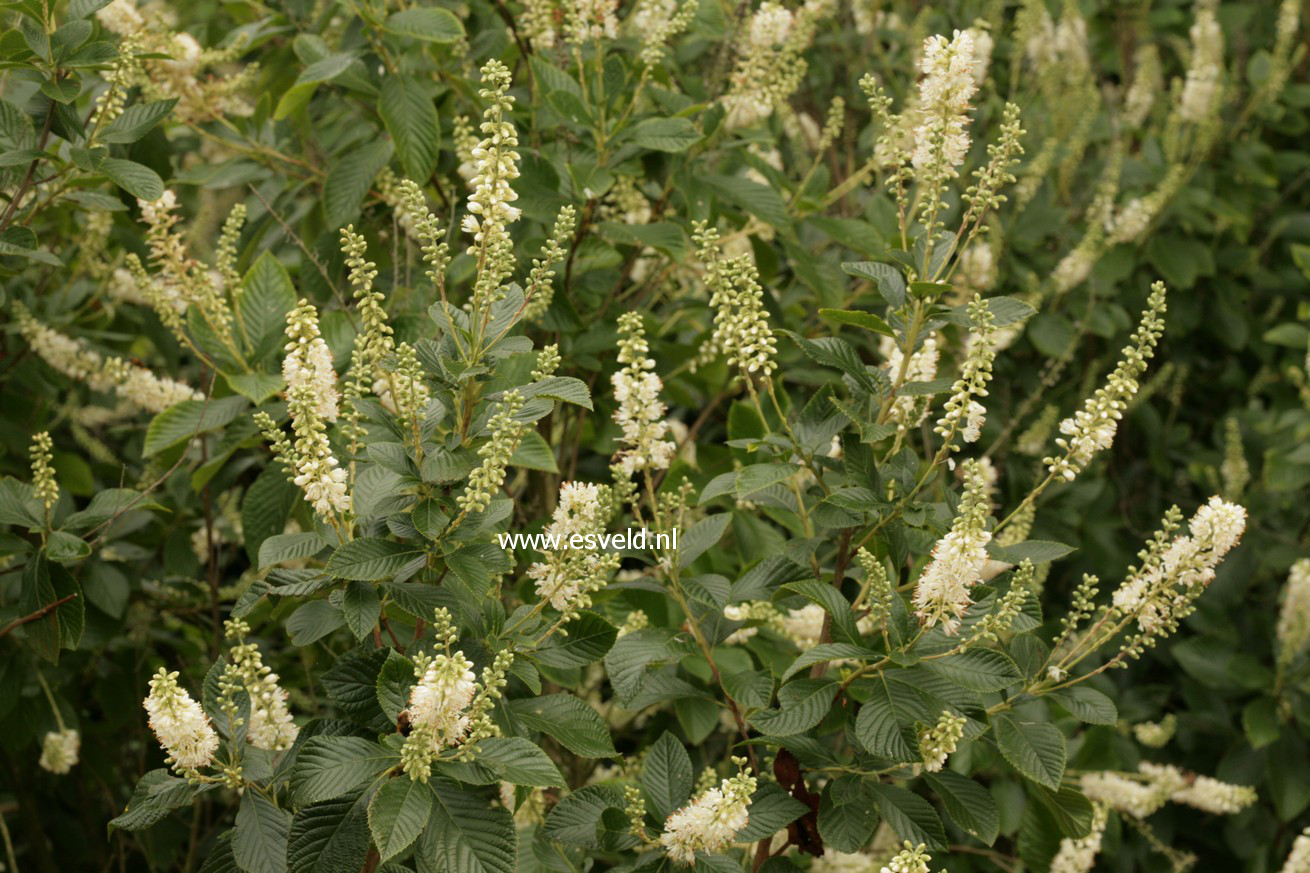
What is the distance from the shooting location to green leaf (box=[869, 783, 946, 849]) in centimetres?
186

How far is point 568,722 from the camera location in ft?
6.08

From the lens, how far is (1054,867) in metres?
2.50

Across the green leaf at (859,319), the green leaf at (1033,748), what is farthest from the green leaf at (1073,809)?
the green leaf at (859,319)

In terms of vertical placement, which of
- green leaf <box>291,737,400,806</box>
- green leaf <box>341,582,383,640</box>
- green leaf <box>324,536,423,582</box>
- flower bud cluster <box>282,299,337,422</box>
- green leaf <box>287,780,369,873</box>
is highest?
flower bud cluster <box>282,299,337,422</box>

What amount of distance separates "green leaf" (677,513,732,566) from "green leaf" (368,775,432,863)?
614mm

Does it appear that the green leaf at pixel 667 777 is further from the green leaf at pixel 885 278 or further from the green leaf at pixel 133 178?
the green leaf at pixel 133 178

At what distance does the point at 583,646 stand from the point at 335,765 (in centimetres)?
39

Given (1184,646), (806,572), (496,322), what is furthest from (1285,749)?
(496,322)

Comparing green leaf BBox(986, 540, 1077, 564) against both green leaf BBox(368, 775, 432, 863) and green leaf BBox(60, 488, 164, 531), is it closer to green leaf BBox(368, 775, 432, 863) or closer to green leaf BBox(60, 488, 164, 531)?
green leaf BBox(368, 775, 432, 863)

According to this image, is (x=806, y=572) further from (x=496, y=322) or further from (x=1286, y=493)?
(x=1286, y=493)

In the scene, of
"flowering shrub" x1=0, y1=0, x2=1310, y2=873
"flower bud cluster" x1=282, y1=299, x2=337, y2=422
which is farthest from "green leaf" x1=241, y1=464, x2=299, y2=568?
"flower bud cluster" x1=282, y1=299, x2=337, y2=422

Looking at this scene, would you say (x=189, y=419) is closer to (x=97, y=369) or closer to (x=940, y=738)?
(x=97, y=369)

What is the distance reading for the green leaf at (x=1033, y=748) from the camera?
1.87 m

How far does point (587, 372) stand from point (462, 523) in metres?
1.05
